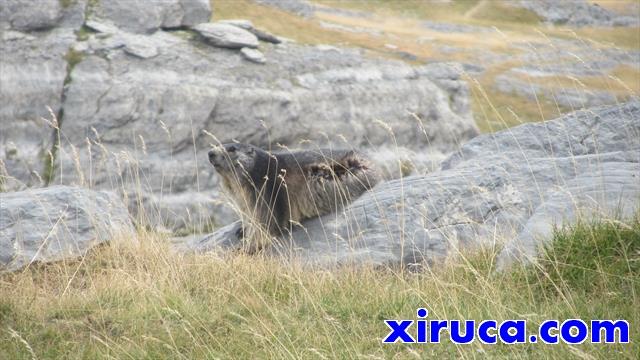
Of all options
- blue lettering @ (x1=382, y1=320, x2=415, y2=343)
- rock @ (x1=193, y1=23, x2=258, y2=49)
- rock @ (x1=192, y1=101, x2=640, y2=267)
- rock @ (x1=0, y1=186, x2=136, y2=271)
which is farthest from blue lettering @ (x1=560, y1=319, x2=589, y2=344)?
rock @ (x1=193, y1=23, x2=258, y2=49)

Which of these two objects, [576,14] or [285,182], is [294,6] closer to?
[576,14]

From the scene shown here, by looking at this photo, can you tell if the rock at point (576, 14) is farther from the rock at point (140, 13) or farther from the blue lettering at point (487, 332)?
the blue lettering at point (487, 332)

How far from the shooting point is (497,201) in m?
8.38

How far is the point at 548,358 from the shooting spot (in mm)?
4488

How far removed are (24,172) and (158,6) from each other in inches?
440

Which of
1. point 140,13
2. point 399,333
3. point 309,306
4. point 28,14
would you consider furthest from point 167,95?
point 399,333

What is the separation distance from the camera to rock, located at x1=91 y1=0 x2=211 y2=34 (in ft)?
116

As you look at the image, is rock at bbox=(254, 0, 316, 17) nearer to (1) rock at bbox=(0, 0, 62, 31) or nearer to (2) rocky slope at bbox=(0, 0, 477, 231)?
(2) rocky slope at bbox=(0, 0, 477, 231)

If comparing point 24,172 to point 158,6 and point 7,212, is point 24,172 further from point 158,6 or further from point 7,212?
point 7,212

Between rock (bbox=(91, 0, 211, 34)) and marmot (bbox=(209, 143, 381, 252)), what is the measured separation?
1078 inches

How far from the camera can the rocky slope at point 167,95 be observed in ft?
100

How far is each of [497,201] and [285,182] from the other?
3.01 metres

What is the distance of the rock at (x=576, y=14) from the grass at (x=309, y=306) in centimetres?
3240

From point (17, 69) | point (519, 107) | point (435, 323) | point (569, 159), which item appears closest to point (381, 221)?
point (569, 159)
